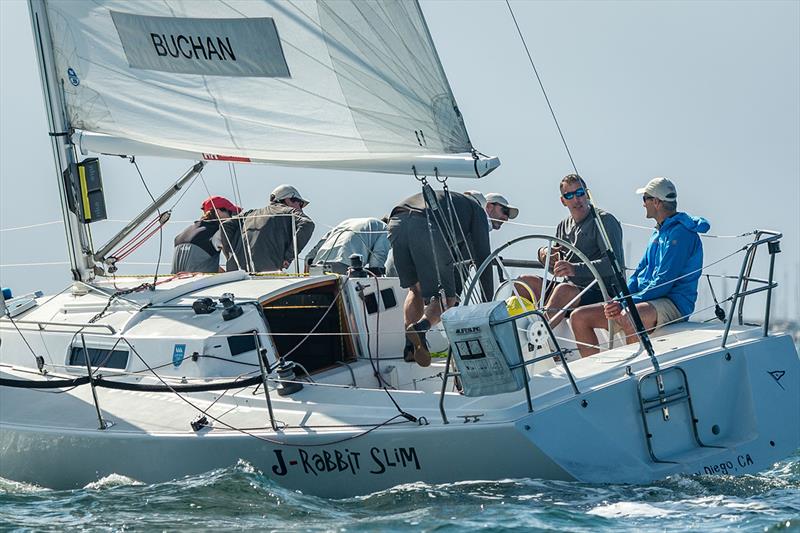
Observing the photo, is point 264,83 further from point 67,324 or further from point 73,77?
point 67,324

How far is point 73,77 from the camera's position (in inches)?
365

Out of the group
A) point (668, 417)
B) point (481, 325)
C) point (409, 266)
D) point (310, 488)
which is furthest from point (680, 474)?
point (409, 266)

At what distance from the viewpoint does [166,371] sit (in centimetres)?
812

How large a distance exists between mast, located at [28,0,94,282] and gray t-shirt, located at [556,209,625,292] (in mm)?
3646

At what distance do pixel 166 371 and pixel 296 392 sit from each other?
961 millimetres

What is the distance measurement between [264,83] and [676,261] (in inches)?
116

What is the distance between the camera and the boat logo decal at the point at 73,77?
926 centimetres

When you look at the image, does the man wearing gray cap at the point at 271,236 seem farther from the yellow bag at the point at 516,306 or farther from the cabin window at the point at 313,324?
the yellow bag at the point at 516,306

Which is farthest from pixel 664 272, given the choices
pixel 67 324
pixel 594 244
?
pixel 67 324

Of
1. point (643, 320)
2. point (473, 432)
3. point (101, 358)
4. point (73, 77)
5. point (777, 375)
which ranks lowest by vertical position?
point (777, 375)

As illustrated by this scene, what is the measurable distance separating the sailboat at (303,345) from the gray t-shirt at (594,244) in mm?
473

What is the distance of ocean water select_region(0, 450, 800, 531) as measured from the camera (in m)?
6.25

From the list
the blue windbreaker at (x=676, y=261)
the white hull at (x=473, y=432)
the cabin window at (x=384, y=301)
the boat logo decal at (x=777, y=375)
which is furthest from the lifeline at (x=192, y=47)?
the boat logo decal at (x=777, y=375)

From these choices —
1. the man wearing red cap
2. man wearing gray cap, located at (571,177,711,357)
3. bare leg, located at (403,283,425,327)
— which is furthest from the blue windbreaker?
the man wearing red cap
